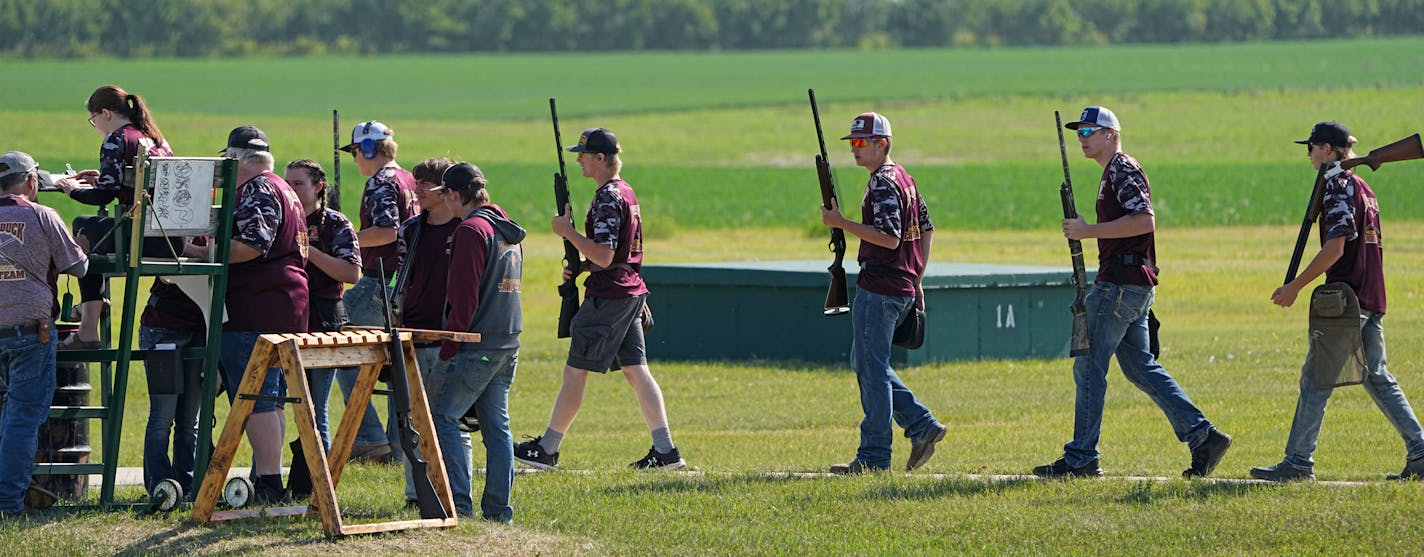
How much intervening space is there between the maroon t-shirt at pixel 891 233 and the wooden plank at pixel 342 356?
2620 mm

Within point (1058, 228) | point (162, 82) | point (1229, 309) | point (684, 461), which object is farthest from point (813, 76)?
point (684, 461)

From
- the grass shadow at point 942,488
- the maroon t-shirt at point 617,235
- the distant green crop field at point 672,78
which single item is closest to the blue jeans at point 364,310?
the maroon t-shirt at point 617,235

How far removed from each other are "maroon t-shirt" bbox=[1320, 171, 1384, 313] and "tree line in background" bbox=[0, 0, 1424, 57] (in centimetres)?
10238

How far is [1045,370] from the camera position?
639 inches

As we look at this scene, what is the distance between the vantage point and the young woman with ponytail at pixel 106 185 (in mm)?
8844

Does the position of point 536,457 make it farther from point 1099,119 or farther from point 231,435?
point 1099,119

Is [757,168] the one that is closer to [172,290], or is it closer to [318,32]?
[172,290]

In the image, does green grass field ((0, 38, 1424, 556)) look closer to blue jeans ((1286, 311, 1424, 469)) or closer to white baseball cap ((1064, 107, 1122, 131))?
blue jeans ((1286, 311, 1424, 469))

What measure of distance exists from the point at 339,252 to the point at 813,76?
8794cm

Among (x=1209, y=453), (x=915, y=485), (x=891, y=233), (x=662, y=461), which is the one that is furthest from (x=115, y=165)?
(x=1209, y=453)

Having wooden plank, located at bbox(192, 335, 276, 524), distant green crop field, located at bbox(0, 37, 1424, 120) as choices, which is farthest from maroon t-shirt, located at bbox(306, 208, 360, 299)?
distant green crop field, located at bbox(0, 37, 1424, 120)

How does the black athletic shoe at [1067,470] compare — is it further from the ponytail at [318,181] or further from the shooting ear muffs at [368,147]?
the shooting ear muffs at [368,147]

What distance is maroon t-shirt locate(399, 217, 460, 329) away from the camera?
8789 millimetres

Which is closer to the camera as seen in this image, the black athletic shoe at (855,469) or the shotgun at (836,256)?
the black athletic shoe at (855,469)
